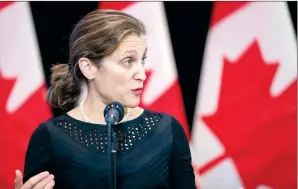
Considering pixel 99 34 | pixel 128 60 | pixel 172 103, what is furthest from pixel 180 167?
pixel 172 103

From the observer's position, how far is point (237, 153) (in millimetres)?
2336

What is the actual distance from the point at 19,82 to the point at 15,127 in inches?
8.5

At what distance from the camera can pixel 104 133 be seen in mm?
1510

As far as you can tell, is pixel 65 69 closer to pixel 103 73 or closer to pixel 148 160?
pixel 103 73

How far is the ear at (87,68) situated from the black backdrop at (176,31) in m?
0.87

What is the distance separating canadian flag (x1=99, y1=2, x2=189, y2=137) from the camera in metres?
2.34

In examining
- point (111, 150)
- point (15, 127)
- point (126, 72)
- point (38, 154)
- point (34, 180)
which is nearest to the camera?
point (111, 150)

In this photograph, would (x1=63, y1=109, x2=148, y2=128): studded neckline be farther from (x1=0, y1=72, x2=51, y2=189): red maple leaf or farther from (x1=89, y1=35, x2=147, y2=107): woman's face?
(x1=0, y1=72, x2=51, y2=189): red maple leaf

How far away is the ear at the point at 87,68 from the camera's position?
1.47m

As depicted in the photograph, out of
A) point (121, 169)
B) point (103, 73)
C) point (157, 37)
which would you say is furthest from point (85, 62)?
point (157, 37)

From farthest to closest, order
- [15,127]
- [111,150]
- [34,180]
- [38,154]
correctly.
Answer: [15,127], [38,154], [34,180], [111,150]

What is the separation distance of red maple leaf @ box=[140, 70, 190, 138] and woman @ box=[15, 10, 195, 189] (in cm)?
75

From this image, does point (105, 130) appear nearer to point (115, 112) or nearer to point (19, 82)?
point (115, 112)

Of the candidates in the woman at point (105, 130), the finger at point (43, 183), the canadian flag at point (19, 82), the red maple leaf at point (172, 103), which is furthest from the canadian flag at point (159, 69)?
the finger at point (43, 183)
